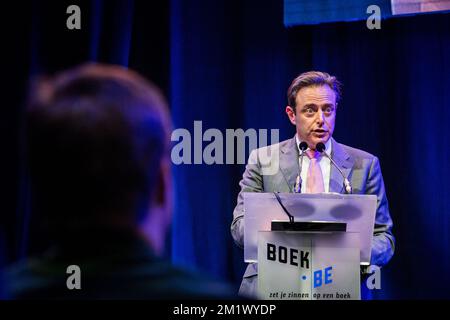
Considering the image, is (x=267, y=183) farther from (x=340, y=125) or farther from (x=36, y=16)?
(x=36, y=16)

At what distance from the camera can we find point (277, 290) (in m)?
3.11

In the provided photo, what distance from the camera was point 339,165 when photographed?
3.85 meters

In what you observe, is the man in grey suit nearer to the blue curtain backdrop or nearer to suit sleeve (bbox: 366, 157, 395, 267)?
suit sleeve (bbox: 366, 157, 395, 267)

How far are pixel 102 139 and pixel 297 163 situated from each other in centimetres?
286

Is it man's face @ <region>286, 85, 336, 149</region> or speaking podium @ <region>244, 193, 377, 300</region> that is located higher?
man's face @ <region>286, 85, 336, 149</region>

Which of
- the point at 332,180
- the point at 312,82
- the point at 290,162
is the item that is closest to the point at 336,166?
the point at 332,180

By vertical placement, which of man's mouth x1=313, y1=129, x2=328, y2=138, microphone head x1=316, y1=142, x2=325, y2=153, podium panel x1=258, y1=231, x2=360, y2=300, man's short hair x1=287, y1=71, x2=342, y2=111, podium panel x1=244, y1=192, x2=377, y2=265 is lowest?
podium panel x1=258, y1=231, x2=360, y2=300

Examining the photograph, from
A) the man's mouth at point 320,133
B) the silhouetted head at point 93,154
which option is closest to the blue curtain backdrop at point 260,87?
the man's mouth at point 320,133

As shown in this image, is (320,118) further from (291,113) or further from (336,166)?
(336,166)

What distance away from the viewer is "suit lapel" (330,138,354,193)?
377 cm

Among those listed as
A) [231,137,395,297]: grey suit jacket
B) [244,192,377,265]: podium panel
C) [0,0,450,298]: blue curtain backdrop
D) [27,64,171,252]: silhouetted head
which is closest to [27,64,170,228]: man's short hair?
[27,64,171,252]: silhouetted head

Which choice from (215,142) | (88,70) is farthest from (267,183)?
(88,70)

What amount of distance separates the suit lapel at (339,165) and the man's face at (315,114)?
0.31 ft

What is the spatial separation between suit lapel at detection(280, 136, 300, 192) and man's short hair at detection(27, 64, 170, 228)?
8.95 ft
